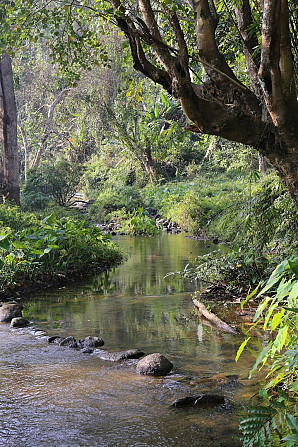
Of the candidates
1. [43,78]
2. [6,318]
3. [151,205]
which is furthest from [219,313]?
[43,78]

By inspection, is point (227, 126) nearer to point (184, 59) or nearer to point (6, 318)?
point (184, 59)

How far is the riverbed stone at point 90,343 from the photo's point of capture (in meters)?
4.65

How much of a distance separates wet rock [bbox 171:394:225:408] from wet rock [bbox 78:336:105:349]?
1579 mm

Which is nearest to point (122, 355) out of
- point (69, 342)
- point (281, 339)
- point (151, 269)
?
point (69, 342)

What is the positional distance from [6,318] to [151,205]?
1583cm

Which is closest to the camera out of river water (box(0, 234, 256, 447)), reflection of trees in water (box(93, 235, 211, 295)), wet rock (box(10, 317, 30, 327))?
river water (box(0, 234, 256, 447))

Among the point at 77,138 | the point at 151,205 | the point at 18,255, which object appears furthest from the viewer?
the point at 77,138

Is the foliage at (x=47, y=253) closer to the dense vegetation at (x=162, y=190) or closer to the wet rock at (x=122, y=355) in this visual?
the dense vegetation at (x=162, y=190)

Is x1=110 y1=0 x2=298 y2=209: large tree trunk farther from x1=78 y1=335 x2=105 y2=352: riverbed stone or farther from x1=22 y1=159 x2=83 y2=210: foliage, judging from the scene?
x1=22 y1=159 x2=83 y2=210: foliage

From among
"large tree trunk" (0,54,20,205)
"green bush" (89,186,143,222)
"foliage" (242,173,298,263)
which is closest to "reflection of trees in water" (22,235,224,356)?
"foliage" (242,173,298,263)

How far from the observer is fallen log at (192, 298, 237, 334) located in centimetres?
507

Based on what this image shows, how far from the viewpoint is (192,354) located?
4.39m

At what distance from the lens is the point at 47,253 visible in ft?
25.7

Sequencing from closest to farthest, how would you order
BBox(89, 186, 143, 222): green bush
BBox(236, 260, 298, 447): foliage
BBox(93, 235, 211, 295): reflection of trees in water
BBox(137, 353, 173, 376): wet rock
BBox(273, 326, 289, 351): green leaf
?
1. BBox(236, 260, 298, 447): foliage
2. BBox(273, 326, 289, 351): green leaf
3. BBox(137, 353, 173, 376): wet rock
4. BBox(93, 235, 211, 295): reflection of trees in water
5. BBox(89, 186, 143, 222): green bush
